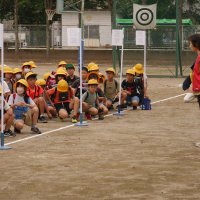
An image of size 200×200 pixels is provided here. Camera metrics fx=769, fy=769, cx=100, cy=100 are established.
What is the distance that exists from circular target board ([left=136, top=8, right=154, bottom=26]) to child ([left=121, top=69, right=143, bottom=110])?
1242cm

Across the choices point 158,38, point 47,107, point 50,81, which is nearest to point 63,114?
point 47,107

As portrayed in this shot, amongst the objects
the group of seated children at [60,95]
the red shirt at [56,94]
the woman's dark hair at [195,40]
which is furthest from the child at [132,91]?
the woman's dark hair at [195,40]

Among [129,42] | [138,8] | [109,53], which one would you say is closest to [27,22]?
[109,53]

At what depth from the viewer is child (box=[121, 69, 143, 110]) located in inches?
781

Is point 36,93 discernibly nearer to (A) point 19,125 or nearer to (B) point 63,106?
(B) point 63,106

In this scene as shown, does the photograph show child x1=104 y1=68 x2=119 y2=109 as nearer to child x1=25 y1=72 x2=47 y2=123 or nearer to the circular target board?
child x1=25 y1=72 x2=47 y2=123

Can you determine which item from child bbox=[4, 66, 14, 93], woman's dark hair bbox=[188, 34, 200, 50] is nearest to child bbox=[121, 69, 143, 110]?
child bbox=[4, 66, 14, 93]

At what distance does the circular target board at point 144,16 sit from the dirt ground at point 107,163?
15.7m

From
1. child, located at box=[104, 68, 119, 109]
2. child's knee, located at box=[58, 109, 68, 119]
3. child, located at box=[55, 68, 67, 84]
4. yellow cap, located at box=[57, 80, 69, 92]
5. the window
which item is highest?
the window

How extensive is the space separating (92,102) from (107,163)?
20.7 ft

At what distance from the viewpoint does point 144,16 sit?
32594 mm

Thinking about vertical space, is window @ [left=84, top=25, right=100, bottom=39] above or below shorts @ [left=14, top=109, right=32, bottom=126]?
above

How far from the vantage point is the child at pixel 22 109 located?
14.7 metres

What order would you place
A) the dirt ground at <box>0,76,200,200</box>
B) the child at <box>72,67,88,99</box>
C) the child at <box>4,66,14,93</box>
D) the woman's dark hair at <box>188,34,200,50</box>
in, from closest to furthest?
the dirt ground at <box>0,76,200,200</box>
the woman's dark hair at <box>188,34,200,50</box>
the child at <box>4,66,14,93</box>
the child at <box>72,67,88,99</box>
